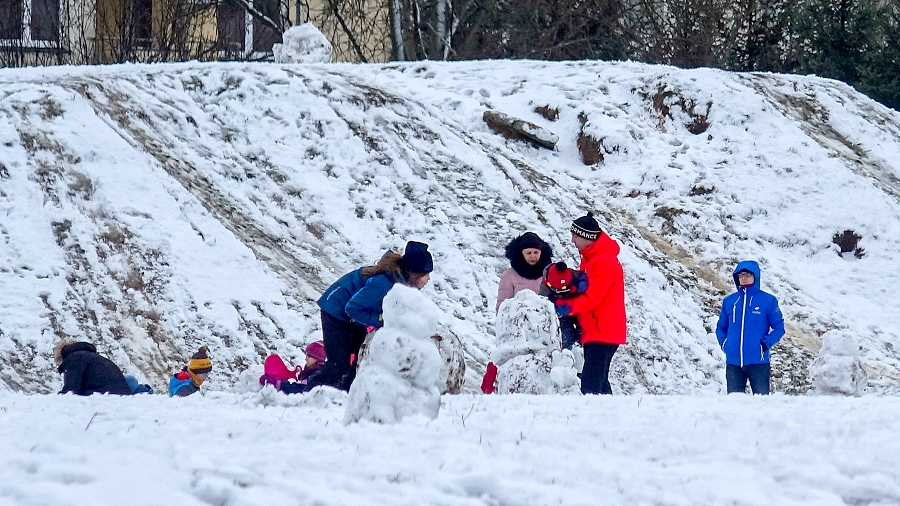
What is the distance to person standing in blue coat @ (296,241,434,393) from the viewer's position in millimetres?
7301

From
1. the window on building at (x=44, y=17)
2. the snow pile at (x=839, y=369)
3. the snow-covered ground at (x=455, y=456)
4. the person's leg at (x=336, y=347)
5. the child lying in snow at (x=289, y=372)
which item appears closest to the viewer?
the snow-covered ground at (x=455, y=456)

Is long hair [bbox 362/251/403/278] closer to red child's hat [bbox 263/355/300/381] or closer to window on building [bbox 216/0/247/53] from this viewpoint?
red child's hat [bbox 263/355/300/381]

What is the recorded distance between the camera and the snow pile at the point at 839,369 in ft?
30.7

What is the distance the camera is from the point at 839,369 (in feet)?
30.8

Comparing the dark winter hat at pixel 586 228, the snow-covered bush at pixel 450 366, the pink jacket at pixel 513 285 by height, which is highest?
the dark winter hat at pixel 586 228

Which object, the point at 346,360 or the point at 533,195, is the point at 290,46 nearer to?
the point at 533,195

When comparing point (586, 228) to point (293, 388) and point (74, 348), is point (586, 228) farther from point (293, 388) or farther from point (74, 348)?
point (74, 348)

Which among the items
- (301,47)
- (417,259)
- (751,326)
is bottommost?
(751,326)

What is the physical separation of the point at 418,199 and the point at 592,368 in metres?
5.68

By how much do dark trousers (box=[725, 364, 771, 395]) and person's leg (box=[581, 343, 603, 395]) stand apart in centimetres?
134

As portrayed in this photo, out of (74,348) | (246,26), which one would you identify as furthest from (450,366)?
(246,26)

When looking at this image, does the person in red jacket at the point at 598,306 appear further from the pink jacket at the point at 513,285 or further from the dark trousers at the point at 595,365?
the pink jacket at the point at 513,285

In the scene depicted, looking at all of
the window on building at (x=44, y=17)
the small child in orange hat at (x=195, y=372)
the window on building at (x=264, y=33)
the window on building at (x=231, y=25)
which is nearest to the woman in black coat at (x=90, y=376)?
the small child in orange hat at (x=195, y=372)

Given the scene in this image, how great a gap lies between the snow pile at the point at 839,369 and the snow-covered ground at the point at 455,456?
2.94m
